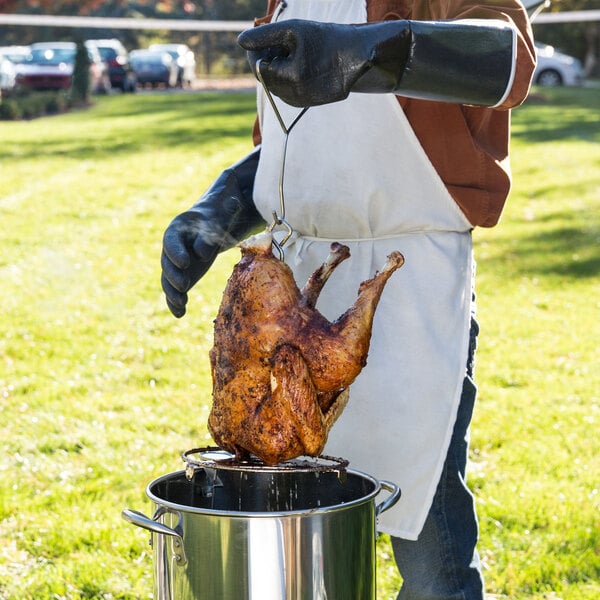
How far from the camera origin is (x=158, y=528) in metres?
2.06

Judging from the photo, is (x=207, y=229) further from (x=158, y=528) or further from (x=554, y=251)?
(x=554, y=251)

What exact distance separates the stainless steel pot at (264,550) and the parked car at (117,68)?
1137 inches

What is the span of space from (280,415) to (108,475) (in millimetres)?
3101

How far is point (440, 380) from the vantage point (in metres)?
2.47

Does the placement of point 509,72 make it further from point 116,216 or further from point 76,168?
point 76,168

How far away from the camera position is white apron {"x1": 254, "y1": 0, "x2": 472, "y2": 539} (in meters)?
2.47

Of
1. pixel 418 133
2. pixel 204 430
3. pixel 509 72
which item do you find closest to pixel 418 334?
pixel 418 133

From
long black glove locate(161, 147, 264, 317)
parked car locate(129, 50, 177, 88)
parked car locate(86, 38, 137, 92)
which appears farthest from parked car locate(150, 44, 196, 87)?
long black glove locate(161, 147, 264, 317)

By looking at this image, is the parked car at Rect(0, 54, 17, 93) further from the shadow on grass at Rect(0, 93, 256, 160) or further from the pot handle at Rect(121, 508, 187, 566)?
the pot handle at Rect(121, 508, 187, 566)

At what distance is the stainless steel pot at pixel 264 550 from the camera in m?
2.02

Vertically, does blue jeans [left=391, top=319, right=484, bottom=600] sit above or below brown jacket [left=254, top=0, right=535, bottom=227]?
below

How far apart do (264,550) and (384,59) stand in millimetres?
952

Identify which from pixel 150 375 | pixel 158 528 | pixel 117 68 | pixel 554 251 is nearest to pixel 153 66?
pixel 117 68

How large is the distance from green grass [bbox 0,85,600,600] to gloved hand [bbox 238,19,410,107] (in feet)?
8.61
